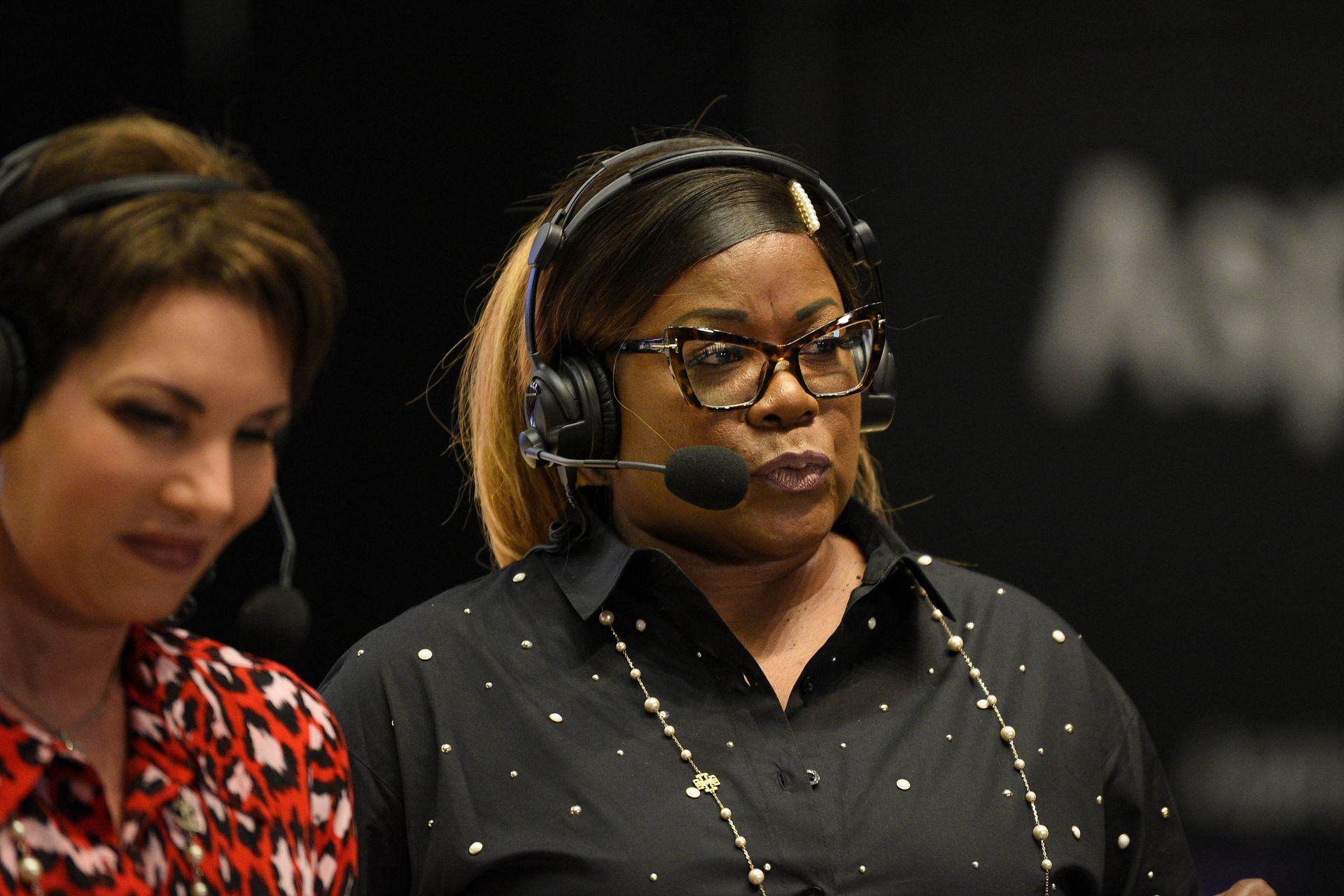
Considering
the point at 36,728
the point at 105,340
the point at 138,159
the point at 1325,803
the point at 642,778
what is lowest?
the point at 1325,803

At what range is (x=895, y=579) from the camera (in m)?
1.87

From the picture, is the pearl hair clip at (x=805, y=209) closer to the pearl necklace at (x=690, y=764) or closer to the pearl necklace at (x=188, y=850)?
the pearl necklace at (x=690, y=764)

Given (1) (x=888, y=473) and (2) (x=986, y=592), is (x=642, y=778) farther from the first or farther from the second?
(1) (x=888, y=473)

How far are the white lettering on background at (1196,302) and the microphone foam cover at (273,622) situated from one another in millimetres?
1858

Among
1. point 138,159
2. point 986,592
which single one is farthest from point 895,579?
point 138,159

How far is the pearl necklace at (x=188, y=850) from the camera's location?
1094 mm

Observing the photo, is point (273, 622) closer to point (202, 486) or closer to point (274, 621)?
point (274, 621)

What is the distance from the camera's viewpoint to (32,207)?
1.14 meters

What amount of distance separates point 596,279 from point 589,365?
0.32 feet

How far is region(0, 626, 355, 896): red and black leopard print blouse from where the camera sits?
1124 mm

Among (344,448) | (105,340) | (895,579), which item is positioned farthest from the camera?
(344,448)

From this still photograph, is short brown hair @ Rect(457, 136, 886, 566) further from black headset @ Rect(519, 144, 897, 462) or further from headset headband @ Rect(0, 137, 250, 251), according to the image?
headset headband @ Rect(0, 137, 250, 251)

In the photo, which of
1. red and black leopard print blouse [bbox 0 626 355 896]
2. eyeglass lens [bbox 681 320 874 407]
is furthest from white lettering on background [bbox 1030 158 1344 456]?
red and black leopard print blouse [bbox 0 626 355 896]

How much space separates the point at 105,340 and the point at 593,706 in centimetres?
76
